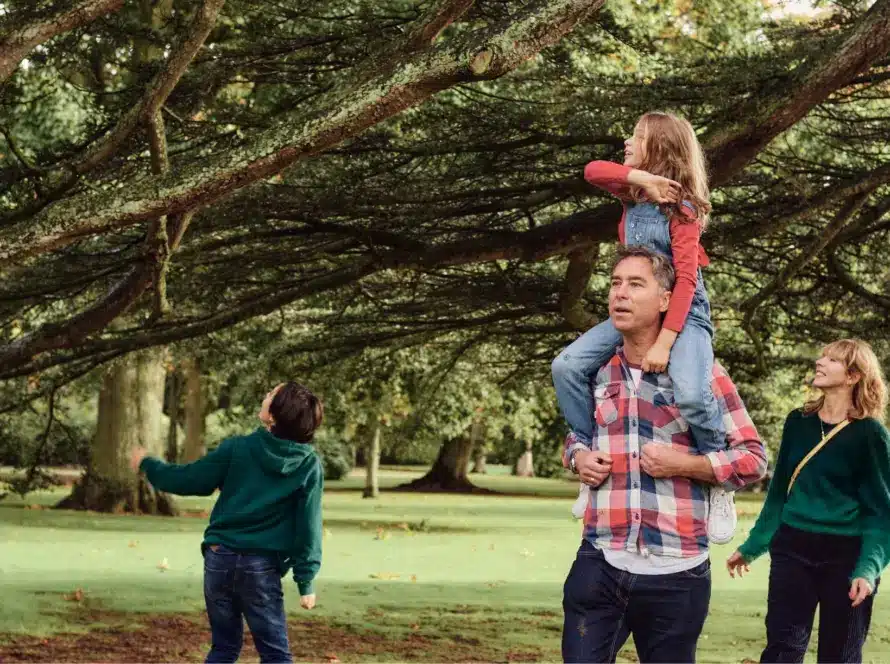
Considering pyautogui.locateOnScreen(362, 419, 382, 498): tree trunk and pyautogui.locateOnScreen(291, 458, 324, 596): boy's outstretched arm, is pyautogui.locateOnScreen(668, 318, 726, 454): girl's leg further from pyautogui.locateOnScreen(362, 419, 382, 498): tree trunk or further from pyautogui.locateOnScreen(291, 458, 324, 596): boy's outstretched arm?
pyautogui.locateOnScreen(362, 419, 382, 498): tree trunk

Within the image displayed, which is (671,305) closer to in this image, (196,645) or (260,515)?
(260,515)

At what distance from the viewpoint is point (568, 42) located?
8469mm

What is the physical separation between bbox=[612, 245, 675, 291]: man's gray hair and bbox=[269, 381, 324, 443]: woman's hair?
2506 mm

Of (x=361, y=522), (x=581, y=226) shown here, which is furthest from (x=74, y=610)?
(x=361, y=522)

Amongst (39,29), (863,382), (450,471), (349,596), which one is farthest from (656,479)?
(450,471)

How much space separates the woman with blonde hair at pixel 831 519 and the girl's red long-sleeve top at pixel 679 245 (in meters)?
2.12

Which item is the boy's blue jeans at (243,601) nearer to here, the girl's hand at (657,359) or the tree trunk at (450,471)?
the girl's hand at (657,359)

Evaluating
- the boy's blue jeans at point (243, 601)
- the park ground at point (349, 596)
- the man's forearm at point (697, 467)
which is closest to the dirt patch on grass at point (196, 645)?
the park ground at point (349, 596)

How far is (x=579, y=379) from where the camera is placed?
4000mm

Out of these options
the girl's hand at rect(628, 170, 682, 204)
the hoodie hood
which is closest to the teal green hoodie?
the hoodie hood

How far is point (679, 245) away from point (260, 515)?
276 cm

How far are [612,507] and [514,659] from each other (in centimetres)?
584

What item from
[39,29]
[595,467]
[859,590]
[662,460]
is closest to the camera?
[662,460]

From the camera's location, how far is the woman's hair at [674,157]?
4270 millimetres
